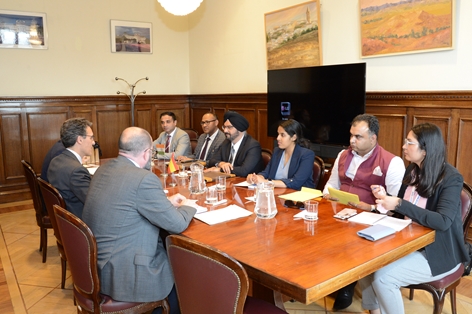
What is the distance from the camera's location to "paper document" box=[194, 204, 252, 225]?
7.29 ft

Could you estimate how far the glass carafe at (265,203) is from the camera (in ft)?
7.31

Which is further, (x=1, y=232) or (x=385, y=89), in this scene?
Answer: (x=1, y=232)

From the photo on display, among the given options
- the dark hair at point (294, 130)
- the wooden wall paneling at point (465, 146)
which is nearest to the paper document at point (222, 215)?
the dark hair at point (294, 130)

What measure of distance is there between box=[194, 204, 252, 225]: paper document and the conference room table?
42mm

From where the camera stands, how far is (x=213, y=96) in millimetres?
6609

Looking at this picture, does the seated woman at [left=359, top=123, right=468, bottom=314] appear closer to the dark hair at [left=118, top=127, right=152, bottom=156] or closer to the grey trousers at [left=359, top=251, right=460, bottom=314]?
the grey trousers at [left=359, top=251, right=460, bottom=314]

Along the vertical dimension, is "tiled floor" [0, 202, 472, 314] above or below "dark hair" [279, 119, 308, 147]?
below

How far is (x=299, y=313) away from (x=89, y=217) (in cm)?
157

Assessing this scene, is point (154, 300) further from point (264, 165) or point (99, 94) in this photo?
point (99, 94)

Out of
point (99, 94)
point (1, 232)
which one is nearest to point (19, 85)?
point (99, 94)

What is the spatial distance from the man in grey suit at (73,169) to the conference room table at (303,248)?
3.35 ft

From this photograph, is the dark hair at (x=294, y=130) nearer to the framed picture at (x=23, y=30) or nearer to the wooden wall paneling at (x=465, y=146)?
the wooden wall paneling at (x=465, y=146)

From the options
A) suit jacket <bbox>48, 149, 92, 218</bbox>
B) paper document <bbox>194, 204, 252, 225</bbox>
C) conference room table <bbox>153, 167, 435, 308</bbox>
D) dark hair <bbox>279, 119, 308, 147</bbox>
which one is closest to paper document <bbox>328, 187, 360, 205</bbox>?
Result: conference room table <bbox>153, 167, 435, 308</bbox>

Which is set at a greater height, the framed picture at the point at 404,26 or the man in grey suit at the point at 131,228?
the framed picture at the point at 404,26
